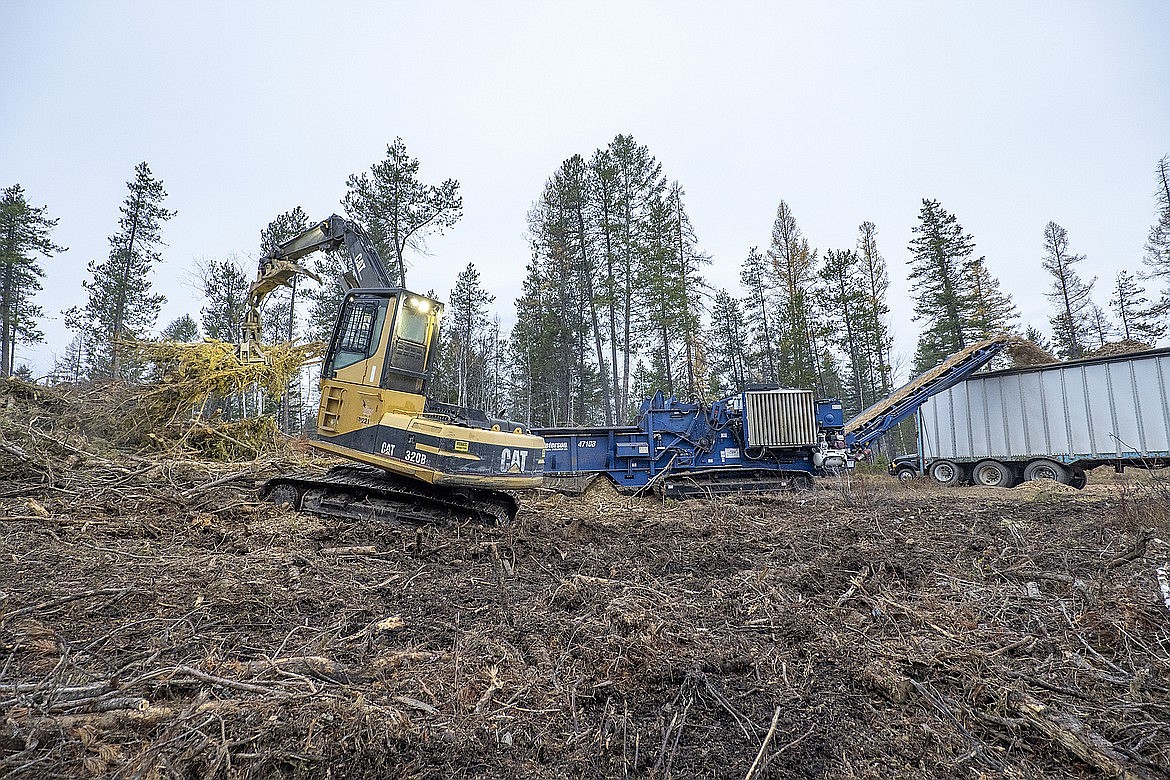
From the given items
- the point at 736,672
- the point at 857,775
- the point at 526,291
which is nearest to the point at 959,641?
the point at 736,672

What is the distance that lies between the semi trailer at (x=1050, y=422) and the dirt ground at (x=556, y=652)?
27.0 ft

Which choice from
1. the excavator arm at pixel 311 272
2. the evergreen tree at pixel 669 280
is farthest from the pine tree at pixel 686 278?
the excavator arm at pixel 311 272

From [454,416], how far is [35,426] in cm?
596

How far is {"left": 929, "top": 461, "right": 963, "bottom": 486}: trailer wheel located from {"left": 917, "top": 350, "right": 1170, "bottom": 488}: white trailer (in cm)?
2

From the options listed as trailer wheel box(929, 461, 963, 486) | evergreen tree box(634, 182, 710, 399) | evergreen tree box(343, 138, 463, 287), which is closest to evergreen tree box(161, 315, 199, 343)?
evergreen tree box(343, 138, 463, 287)

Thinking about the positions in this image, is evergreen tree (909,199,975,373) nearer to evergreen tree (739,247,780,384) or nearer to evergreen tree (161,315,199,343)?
evergreen tree (739,247,780,384)

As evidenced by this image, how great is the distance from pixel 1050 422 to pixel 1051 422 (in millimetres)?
19

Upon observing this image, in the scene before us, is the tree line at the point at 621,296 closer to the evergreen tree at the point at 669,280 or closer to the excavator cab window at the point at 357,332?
the evergreen tree at the point at 669,280

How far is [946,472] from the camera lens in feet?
50.0

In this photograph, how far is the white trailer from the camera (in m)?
12.1

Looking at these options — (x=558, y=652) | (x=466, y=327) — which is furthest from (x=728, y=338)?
(x=558, y=652)

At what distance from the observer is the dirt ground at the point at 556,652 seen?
215 centimetres

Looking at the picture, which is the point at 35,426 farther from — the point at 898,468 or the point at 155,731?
the point at 898,468

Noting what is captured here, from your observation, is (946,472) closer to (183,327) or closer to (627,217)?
(627,217)
